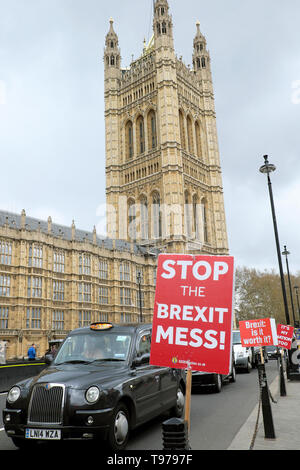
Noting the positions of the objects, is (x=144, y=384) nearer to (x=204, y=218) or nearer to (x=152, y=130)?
(x=204, y=218)

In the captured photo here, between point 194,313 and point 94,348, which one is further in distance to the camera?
point 94,348

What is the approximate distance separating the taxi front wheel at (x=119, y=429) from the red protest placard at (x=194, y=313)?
1.20 m

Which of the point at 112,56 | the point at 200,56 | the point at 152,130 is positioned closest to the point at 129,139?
the point at 152,130

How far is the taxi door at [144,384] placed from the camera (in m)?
5.98

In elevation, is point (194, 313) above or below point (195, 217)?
below

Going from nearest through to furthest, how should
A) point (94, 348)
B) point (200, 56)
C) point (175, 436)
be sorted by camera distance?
point (175, 436)
point (94, 348)
point (200, 56)

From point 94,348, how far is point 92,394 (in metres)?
1.46

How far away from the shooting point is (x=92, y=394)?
16.7 ft

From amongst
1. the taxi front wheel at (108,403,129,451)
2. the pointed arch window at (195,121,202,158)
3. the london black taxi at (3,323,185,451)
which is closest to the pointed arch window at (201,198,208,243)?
the pointed arch window at (195,121,202,158)

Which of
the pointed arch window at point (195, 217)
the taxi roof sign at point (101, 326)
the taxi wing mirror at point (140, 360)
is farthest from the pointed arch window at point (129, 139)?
the taxi wing mirror at point (140, 360)

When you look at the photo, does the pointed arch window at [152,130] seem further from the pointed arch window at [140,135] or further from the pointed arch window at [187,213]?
the pointed arch window at [187,213]

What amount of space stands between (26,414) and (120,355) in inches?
67.5
